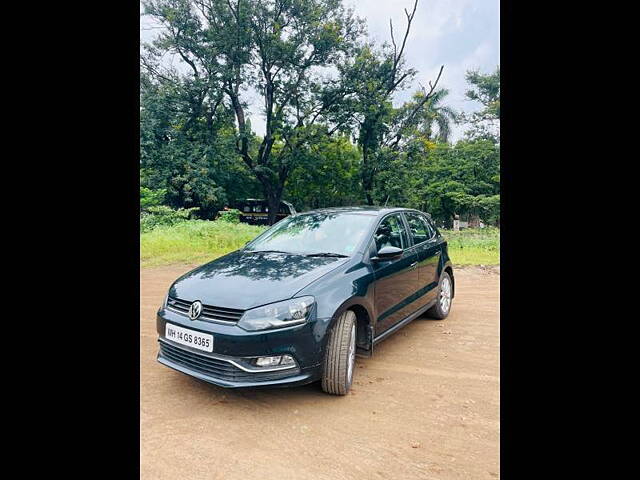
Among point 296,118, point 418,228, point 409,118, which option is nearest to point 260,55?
point 296,118

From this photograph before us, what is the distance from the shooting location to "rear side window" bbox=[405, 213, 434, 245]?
4.54 metres

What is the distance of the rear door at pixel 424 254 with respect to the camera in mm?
4379

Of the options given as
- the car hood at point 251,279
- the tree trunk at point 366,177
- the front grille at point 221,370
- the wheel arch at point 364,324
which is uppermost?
the tree trunk at point 366,177

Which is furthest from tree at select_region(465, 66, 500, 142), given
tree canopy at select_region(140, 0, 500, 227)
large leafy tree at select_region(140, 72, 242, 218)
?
large leafy tree at select_region(140, 72, 242, 218)

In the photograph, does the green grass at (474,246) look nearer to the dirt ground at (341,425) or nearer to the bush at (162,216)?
the dirt ground at (341,425)

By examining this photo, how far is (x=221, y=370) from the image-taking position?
271cm

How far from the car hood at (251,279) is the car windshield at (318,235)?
199mm

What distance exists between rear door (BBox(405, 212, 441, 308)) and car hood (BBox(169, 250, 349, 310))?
1.39m

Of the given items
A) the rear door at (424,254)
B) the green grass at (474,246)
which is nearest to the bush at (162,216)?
the green grass at (474,246)
